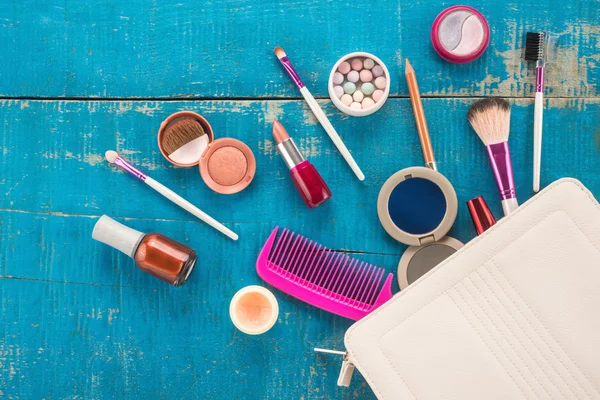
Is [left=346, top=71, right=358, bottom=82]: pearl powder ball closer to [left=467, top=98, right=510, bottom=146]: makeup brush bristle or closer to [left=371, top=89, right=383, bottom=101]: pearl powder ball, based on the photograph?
[left=371, top=89, right=383, bottom=101]: pearl powder ball

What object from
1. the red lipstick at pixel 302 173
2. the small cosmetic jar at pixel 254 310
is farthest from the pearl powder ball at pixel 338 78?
the small cosmetic jar at pixel 254 310

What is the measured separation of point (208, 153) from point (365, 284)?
309 millimetres

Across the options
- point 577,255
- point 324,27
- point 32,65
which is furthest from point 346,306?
point 32,65

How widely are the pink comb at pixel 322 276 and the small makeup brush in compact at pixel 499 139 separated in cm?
21

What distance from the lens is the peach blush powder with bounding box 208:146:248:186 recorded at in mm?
791

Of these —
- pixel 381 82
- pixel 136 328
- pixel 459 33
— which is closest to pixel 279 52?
pixel 381 82

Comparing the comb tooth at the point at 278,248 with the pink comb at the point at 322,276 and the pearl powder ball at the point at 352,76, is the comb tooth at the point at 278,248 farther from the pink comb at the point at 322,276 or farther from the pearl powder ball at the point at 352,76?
the pearl powder ball at the point at 352,76

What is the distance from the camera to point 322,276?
30.7 inches

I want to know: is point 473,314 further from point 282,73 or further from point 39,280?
point 39,280

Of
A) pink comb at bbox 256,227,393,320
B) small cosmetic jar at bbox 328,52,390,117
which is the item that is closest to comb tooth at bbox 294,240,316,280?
pink comb at bbox 256,227,393,320

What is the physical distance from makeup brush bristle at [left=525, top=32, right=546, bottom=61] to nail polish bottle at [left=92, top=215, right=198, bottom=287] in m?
0.58

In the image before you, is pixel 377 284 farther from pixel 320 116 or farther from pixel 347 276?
pixel 320 116

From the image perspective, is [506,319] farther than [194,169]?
No

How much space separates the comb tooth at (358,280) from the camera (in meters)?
0.79
